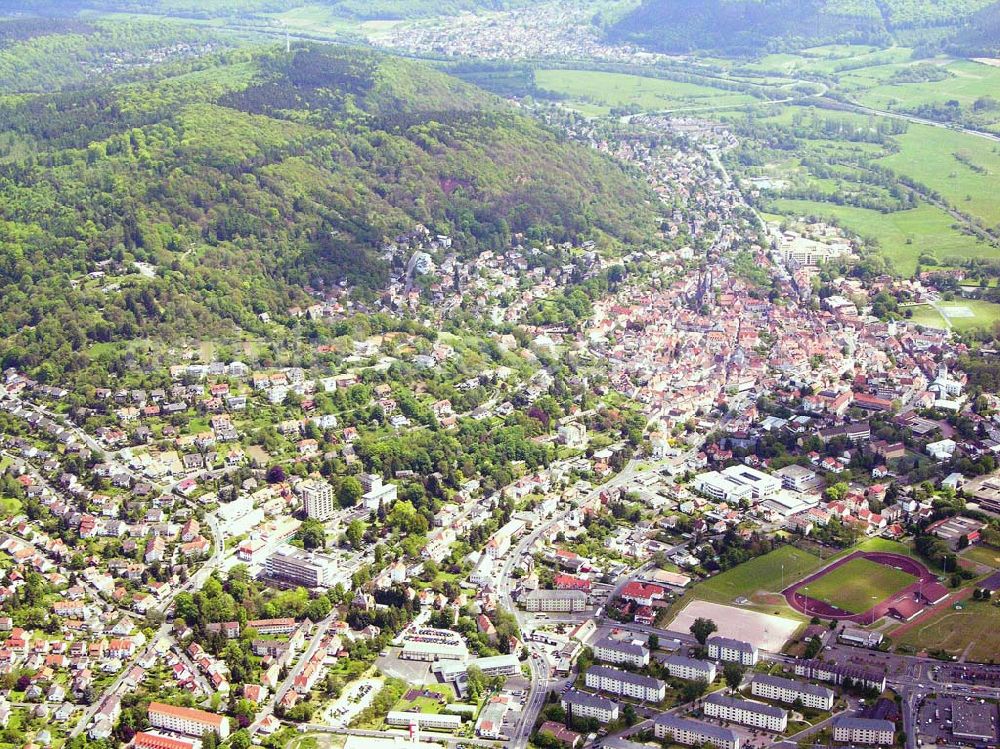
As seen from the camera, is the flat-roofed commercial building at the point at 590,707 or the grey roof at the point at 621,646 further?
the grey roof at the point at 621,646

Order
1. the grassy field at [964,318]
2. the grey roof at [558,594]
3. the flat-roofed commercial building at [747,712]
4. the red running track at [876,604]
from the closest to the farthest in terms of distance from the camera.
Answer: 1. the flat-roofed commercial building at [747,712]
2. the red running track at [876,604]
3. the grey roof at [558,594]
4. the grassy field at [964,318]

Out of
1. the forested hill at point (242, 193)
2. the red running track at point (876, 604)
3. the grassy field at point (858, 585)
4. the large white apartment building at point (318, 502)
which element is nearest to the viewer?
the red running track at point (876, 604)

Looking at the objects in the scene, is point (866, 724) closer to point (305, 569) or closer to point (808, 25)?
point (305, 569)

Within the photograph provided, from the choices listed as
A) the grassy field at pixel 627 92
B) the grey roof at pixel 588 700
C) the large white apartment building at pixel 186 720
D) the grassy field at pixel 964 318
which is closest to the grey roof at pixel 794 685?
the grey roof at pixel 588 700

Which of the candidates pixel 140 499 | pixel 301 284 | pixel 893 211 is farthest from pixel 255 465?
pixel 893 211

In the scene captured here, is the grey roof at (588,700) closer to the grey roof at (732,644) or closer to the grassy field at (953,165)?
the grey roof at (732,644)

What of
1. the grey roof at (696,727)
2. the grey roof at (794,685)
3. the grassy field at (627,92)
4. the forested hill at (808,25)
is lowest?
the grey roof at (696,727)
